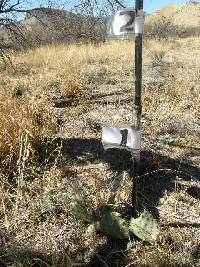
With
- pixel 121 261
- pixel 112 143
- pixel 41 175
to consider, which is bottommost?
pixel 121 261

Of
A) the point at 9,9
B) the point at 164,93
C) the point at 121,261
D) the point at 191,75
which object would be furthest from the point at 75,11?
the point at 121,261

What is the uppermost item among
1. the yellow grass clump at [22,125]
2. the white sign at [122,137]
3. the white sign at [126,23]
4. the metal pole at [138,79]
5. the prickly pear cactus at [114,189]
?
the white sign at [126,23]

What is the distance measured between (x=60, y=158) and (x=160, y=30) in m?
18.6

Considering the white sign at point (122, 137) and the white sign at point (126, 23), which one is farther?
the white sign at point (122, 137)

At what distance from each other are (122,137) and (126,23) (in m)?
0.66

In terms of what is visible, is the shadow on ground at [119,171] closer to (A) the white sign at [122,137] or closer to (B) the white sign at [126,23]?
(A) the white sign at [122,137]

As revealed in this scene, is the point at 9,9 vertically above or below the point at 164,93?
above

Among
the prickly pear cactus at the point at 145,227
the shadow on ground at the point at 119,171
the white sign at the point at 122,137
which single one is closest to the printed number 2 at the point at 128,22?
the white sign at the point at 122,137

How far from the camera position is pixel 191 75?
8180mm

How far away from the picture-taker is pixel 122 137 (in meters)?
2.93

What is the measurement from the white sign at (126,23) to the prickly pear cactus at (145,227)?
44.5 inches

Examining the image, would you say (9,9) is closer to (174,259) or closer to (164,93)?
(164,93)

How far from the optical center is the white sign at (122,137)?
9.55ft

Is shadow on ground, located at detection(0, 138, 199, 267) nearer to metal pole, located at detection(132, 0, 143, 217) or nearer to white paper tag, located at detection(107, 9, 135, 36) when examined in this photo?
metal pole, located at detection(132, 0, 143, 217)
